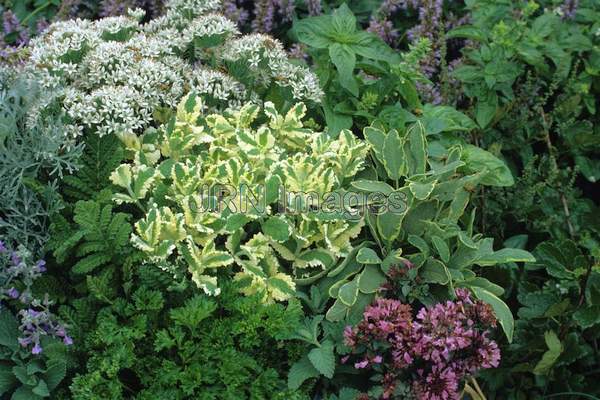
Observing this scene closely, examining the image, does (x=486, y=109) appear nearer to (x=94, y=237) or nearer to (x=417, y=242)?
(x=417, y=242)

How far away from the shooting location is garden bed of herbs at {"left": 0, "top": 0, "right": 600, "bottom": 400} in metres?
1.99

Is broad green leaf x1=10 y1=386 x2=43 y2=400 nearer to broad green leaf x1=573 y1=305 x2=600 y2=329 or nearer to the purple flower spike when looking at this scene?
the purple flower spike

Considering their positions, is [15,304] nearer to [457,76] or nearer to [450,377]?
[450,377]

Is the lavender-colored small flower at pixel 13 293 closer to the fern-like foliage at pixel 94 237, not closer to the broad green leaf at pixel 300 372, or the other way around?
the fern-like foliage at pixel 94 237

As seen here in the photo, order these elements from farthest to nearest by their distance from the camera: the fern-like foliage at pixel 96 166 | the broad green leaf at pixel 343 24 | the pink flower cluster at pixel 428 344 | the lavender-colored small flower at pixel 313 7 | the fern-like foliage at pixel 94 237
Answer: the lavender-colored small flower at pixel 313 7
the broad green leaf at pixel 343 24
the fern-like foliage at pixel 96 166
the fern-like foliage at pixel 94 237
the pink flower cluster at pixel 428 344

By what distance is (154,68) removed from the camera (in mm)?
2369

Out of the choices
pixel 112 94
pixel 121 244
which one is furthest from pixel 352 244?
pixel 112 94

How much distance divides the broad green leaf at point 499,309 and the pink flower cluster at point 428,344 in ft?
0.55

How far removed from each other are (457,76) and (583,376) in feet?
4.15

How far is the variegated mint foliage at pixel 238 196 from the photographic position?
211cm

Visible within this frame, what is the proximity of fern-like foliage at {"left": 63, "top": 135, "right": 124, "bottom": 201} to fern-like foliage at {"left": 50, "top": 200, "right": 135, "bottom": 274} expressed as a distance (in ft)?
0.52

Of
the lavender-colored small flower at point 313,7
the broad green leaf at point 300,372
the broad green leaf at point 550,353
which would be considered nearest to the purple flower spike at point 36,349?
the broad green leaf at point 300,372

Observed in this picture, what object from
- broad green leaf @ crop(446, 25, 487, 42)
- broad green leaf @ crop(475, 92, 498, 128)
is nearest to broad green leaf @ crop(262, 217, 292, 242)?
broad green leaf @ crop(475, 92, 498, 128)

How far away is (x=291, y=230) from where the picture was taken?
214 cm
